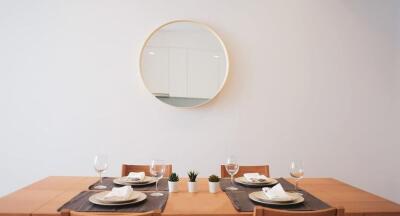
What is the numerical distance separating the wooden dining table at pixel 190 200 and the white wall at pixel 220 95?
895mm

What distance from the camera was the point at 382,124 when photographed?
119 inches

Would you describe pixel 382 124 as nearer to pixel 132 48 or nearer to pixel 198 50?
pixel 198 50

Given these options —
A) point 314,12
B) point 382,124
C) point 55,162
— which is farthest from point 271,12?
point 55,162

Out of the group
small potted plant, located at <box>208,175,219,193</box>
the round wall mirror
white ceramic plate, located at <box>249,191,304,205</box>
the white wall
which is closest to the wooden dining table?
small potted plant, located at <box>208,175,219,193</box>

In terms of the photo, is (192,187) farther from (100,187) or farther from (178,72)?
(178,72)

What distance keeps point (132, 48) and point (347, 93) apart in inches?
81.9

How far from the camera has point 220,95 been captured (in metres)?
2.83

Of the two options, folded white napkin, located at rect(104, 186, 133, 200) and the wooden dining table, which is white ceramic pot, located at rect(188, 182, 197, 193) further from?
folded white napkin, located at rect(104, 186, 133, 200)

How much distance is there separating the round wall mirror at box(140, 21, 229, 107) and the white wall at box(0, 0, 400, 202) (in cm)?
8

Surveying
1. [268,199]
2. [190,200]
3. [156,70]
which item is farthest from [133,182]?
[156,70]

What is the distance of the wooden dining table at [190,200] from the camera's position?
1366 mm

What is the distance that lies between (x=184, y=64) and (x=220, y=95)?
44cm

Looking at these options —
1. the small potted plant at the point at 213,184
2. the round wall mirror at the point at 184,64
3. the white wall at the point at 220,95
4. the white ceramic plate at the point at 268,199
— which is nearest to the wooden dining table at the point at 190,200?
the small potted plant at the point at 213,184

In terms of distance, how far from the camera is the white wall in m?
2.73
